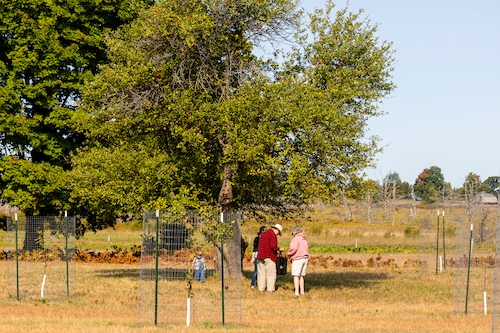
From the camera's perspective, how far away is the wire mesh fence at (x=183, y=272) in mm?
19516

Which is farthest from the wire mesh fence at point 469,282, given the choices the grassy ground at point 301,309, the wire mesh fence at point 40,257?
the wire mesh fence at point 40,257

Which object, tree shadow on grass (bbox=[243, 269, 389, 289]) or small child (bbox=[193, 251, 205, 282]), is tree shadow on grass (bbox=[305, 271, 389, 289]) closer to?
tree shadow on grass (bbox=[243, 269, 389, 289])

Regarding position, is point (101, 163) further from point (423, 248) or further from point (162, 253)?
point (423, 248)

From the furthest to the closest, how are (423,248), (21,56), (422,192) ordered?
(422,192) < (423,248) < (21,56)

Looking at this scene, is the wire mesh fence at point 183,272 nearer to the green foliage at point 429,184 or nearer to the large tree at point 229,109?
the large tree at point 229,109

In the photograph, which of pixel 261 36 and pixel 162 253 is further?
pixel 261 36

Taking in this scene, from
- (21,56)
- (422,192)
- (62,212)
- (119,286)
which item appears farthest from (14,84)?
(422,192)

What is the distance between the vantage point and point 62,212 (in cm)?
4447

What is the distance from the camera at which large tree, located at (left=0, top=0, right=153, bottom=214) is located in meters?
41.6

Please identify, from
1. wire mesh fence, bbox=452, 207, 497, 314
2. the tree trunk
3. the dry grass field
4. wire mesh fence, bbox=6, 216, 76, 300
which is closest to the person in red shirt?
the dry grass field

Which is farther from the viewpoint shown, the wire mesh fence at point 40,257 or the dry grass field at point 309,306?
the wire mesh fence at point 40,257

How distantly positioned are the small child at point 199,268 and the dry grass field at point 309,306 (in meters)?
Result: 1.09

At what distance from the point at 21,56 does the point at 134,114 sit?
41.1ft

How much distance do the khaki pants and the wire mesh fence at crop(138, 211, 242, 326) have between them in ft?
24.4
